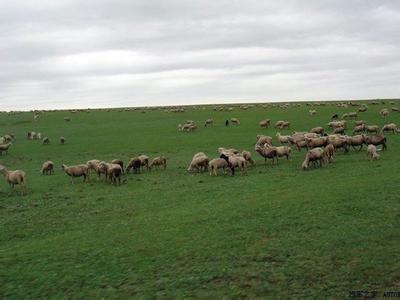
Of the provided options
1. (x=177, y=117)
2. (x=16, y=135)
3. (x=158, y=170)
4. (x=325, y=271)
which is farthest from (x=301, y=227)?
(x=177, y=117)

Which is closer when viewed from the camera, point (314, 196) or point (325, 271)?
point (325, 271)

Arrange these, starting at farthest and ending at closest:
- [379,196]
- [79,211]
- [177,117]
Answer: [177,117]
[79,211]
[379,196]

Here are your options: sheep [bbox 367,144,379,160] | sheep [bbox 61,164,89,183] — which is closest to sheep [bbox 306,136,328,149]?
sheep [bbox 367,144,379,160]

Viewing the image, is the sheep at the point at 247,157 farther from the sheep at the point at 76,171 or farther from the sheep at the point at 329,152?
the sheep at the point at 76,171

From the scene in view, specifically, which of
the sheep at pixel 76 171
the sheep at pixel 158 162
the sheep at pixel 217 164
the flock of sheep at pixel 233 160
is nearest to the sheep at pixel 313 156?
the flock of sheep at pixel 233 160

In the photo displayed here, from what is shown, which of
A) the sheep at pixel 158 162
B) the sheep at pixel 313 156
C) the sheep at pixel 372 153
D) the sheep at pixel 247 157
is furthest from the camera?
the sheep at pixel 158 162

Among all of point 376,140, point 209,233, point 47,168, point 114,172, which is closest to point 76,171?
point 114,172

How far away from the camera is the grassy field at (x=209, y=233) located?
1262cm

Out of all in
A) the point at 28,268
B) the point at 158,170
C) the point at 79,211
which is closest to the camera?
the point at 28,268

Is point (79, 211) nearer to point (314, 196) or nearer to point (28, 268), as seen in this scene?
point (28, 268)

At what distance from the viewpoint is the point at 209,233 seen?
16.7 metres

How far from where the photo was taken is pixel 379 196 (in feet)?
63.6

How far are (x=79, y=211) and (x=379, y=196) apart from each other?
13343mm

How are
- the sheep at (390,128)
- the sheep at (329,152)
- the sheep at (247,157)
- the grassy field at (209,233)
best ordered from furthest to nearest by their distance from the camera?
the sheep at (390,128) < the sheep at (247,157) < the sheep at (329,152) < the grassy field at (209,233)
